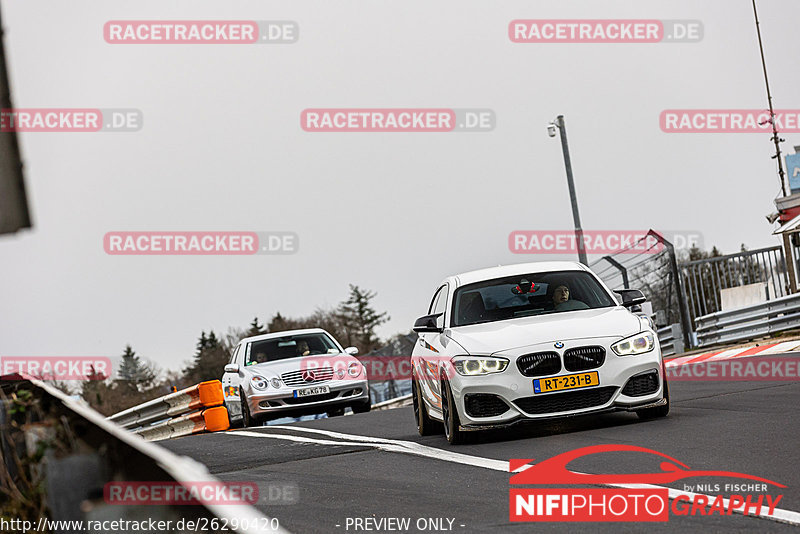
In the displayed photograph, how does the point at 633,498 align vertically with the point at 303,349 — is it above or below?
below

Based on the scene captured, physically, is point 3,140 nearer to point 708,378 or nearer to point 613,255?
point 708,378

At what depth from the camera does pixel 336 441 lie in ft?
38.2

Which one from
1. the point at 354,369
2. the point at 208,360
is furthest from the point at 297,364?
the point at 208,360

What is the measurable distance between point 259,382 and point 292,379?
0.52 meters

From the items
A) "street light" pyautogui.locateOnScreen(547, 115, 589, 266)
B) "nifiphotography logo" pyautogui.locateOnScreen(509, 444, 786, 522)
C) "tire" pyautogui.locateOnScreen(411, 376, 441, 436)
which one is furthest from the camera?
"street light" pyautogui.locateOnScreen(547, 115, 589, 266)

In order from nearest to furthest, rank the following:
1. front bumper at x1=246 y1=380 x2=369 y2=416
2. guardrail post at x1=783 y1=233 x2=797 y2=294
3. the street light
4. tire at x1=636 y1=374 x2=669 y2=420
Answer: tire at x1=636 y1=374 x2=669 y2=420, front bumper at x1=246 y1=380 x2=369 y2=416, guardrail post at x1=783 y1=233 x2=797 y2=294, the street light

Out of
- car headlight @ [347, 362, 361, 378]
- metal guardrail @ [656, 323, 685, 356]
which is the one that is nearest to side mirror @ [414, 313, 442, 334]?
car headlight @ [347, 362, 361, 378]

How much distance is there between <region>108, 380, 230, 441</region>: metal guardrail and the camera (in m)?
18.0

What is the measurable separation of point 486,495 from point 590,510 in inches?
37.3

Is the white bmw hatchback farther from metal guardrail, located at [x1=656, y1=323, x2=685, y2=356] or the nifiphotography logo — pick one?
metal guardrail, located at [x1=656, y1=323, x2=685, y2=356]

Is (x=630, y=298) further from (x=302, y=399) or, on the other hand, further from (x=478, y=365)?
(x=302, y=399)

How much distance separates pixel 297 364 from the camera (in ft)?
58.4

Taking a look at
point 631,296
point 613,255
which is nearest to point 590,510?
point 631,296

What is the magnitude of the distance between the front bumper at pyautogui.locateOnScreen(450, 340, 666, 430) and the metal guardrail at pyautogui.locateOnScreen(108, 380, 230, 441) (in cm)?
873
